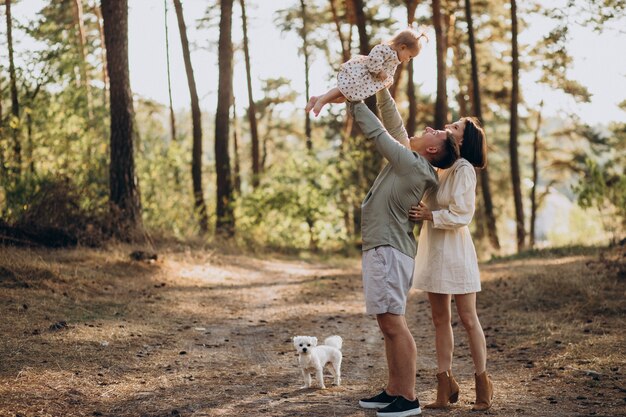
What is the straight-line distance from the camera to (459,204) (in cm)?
543

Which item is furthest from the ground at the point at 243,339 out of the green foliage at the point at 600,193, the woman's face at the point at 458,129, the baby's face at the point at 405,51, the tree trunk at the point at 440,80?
the tree trunk at the point at 440,80

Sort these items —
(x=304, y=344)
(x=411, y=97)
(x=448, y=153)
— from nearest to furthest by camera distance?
(x=448, y=153) < (x=304, y=344) < (x=411, y=97)

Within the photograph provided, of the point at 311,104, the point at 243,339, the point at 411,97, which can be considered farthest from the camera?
the point at 411,97

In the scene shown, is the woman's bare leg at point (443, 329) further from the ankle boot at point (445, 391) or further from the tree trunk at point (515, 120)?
the tree trunk at point (515, 120)

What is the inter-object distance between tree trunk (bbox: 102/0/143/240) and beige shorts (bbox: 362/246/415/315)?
9.54m

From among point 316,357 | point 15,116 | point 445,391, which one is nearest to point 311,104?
point 316,357

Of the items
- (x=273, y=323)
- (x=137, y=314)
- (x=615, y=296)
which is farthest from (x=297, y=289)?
(x=615, y=296)

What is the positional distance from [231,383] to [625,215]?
1080 centimetres

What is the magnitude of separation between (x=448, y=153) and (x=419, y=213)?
51 centimetres

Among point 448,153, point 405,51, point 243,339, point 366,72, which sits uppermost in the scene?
point 405,51

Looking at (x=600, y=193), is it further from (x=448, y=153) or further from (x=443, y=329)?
(x=448, y=153)

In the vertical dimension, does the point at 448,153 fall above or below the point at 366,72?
below

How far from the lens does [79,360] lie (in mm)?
6898

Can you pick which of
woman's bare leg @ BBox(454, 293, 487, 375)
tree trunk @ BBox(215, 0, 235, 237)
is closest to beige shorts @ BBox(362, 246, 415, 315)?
woman's bare leg @ BBox(454, 293, 487, 375)
